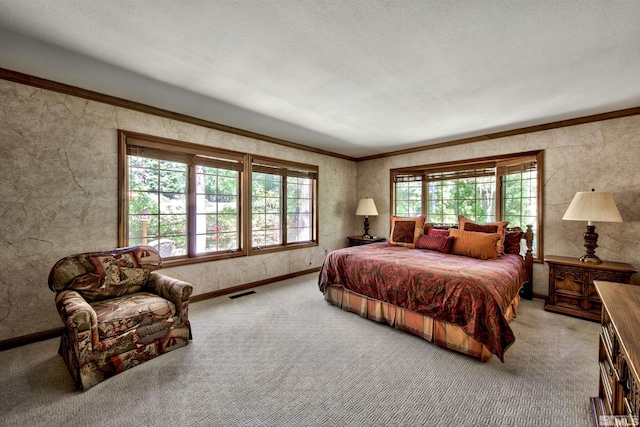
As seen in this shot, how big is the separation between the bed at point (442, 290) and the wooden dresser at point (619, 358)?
2.02 feet

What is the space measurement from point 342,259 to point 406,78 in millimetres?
2154

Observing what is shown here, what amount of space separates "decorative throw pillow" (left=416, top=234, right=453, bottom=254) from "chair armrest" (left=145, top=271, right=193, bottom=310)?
3.19m

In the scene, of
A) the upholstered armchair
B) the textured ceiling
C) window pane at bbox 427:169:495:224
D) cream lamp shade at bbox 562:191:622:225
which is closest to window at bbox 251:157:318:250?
the textured ceiling

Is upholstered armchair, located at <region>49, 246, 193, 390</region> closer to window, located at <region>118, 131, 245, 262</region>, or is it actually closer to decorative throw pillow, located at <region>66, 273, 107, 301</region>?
decorative throw pillow, located at <region>66, 273, 107, 301</region>

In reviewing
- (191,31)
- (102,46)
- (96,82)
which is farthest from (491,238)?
(96,82)

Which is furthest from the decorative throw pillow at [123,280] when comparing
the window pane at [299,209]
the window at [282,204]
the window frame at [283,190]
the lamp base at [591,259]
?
the lamp base at [591,259]

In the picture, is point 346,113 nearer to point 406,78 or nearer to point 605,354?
point 406,78

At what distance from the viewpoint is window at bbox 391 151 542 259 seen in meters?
3.94

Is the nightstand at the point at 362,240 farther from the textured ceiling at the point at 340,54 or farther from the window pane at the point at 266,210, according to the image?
the textured ceiling at the point at 340,54

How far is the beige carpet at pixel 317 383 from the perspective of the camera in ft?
5.32

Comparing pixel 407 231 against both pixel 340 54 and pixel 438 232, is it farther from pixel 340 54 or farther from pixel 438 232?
pixel 340 54

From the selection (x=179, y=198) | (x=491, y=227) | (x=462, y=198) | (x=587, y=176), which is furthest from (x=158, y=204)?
(x=587, y=176)

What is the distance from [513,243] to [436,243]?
104 cm

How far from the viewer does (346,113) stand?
3.32 metres
